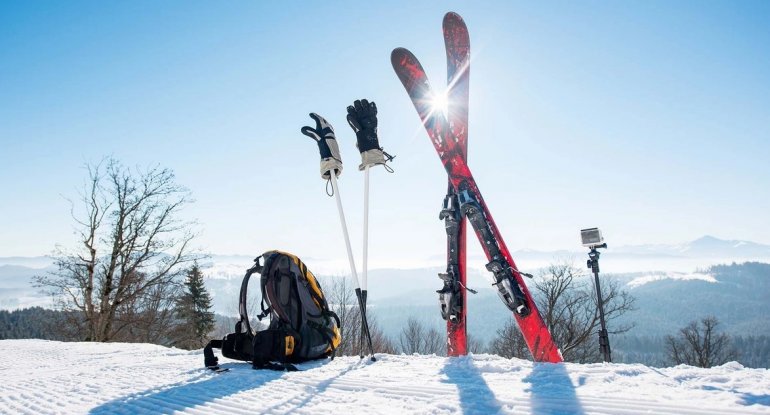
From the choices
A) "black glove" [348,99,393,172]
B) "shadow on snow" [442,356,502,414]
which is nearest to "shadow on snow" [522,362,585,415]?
"shadow on snow" [442,356,502,414]

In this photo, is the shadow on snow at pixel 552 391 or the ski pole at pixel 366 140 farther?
the ski pole at pixel 366 140

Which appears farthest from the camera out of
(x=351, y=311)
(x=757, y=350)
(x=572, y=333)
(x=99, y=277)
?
(x=757, y=350)

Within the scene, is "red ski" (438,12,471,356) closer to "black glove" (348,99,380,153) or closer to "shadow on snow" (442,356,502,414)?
"black glove" (348,99,380,153)

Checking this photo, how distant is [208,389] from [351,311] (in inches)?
718

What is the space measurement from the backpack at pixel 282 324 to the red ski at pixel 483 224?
206 cm

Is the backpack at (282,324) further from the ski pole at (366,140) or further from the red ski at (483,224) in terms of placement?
the red ski at (483,224)

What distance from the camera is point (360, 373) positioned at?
9.25 feet

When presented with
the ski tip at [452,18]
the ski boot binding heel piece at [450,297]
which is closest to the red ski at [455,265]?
the ski boot binding heel piece at [450,297]

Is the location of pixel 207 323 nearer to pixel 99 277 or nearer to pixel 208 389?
pixel 99 277

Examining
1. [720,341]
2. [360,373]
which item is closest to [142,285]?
[360,373]

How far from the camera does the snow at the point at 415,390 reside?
5.79 feet

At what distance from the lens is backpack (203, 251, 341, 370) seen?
129 inches

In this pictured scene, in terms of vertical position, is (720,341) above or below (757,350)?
above

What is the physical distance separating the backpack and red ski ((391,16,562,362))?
2059 millimetres
